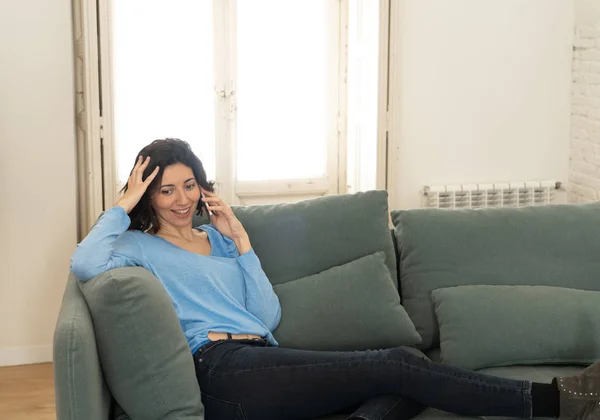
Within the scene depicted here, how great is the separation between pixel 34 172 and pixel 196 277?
5.28 ft

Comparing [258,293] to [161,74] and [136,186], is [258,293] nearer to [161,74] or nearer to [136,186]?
[136,186]

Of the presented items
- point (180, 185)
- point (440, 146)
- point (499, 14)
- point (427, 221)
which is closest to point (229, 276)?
point (180, 185)

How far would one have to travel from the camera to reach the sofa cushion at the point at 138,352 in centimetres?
243

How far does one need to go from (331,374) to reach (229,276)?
499 mm

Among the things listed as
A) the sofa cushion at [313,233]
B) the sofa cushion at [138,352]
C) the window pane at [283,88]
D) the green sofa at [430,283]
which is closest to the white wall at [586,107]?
the window pane at [283,88]

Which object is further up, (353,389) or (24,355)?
(353,389)

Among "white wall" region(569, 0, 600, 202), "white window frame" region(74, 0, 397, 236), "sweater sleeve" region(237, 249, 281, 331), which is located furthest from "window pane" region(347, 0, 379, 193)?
"sweater sleeve" region(237, 249, 281, 331)

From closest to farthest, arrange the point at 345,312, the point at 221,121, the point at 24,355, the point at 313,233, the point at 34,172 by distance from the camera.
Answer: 1. the point at 345,312
2. the point at 313,233
3. the point at 34,172
4. the point at 24,355
5. the point at 221,121

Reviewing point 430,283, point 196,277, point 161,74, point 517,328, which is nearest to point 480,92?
point 161,74

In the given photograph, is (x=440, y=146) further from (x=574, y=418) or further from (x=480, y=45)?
(x=574, y=418)

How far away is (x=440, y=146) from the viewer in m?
4.66

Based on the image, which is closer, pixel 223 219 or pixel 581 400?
pixel 581 400

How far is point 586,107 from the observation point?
4652 millimetres

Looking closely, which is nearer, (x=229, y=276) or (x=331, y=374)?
(x=331, y=374)
